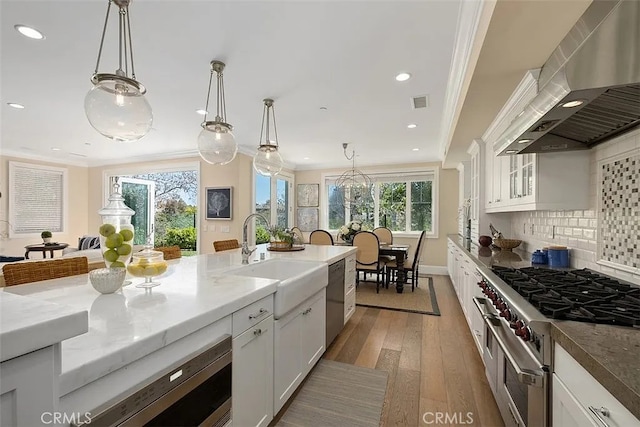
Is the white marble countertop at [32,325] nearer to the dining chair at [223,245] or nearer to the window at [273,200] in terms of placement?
the dining chair at [223,245]

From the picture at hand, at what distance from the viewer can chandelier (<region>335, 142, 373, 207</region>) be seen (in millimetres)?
5523

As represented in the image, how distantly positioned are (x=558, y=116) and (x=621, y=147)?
0.68m

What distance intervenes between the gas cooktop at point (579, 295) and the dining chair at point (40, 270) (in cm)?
268

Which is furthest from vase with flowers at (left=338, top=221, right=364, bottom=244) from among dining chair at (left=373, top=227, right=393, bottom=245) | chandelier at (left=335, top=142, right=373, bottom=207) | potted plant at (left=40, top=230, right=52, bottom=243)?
potted plant at (left=40, top=230, right=52, bottom=243)

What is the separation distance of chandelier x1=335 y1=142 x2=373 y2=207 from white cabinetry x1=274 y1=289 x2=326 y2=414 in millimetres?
3390

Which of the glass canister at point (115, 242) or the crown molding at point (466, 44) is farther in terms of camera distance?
the crown molding at point (466, 44)

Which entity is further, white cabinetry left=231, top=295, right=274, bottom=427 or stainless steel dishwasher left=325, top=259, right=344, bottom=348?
stainless steel dishwasher left=325, top=259, right=344, bottom=348

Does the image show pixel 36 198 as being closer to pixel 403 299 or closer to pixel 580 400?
pixel 403 299

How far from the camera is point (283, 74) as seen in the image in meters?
2.61

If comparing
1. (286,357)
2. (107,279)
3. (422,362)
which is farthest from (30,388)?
(422,362)

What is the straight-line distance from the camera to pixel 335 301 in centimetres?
276

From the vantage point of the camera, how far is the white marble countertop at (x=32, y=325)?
1.77ft

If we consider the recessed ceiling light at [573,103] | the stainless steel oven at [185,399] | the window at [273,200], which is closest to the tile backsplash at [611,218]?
the recessed ceiling light at [573,103]

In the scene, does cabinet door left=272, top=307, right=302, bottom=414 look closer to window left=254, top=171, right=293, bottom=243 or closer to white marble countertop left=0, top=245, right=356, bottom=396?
white marble countertop left=0, top=245, right=356, bottom=396
